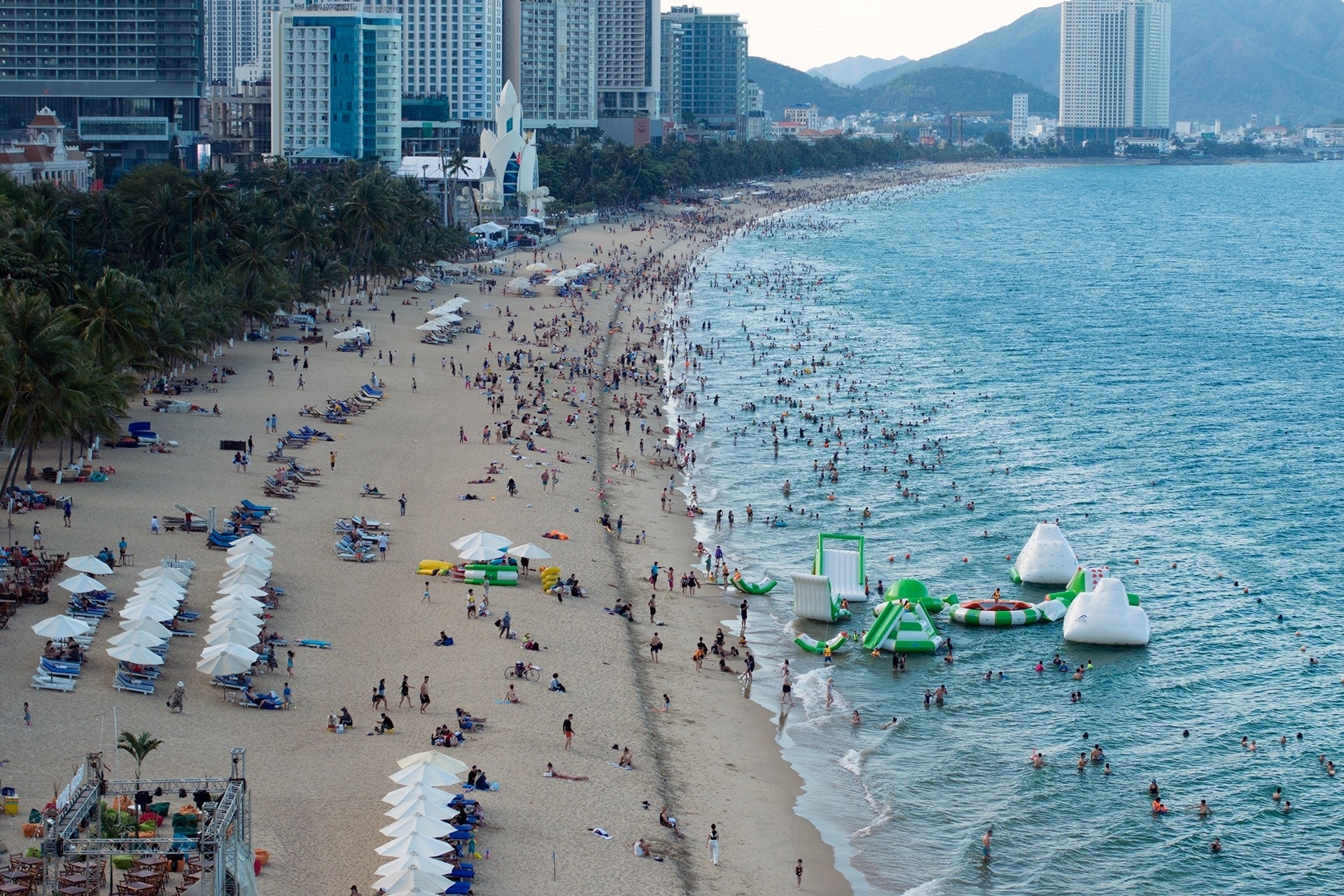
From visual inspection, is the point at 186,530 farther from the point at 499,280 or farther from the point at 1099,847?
the point at 499,280

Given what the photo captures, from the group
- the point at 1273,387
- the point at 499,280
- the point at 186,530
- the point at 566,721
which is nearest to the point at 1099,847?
the point at 566,721

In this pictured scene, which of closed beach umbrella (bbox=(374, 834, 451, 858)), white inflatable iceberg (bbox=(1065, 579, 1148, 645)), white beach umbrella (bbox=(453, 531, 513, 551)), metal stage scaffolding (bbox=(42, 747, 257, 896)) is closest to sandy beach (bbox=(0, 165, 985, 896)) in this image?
closed beach umbrella (bbox=(374, 834, 451, 858))

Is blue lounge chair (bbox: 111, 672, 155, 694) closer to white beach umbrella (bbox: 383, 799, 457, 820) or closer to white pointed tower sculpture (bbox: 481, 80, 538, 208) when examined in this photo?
white beach umbrella (bbox: 383, 799, 457, 820)

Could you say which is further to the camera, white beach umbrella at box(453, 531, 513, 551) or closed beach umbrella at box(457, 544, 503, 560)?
white beach umbrella at box(453, 531, 513, 551)

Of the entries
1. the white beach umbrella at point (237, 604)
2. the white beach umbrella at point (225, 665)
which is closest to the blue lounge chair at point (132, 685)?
the white beach umbrella at point (225, 665)

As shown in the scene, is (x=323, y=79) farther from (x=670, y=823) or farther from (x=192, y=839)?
(x=192, y=839)
